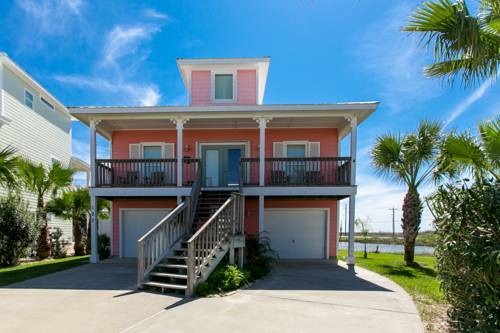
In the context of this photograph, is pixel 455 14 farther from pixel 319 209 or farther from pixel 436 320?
pixel 319 209

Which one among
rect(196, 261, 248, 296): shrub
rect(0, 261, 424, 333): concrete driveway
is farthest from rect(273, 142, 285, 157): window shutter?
rect(196, 261, 248, 296): shrub

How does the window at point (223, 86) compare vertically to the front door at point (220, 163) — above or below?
above

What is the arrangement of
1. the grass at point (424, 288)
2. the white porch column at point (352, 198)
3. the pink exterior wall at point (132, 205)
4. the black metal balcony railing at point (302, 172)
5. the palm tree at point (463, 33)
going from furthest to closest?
the pink exterior wall at point (132, 205) → the black metal balcony railing at point (302, 172) → the white porch column at point (352, 198) → the grass at point (424, 288) → the palm tree at point (463, 33)

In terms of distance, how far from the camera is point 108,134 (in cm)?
1213

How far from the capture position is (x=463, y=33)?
12.7 ft

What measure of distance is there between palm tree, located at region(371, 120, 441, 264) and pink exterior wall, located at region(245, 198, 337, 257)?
2.54 m

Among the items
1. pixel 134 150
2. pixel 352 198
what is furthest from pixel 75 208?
pixel 352 198

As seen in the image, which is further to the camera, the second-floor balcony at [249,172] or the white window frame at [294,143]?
the white window frame at [294,143]

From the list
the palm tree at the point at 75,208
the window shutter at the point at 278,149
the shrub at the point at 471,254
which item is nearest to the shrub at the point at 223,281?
the shrub at the point at 471,254

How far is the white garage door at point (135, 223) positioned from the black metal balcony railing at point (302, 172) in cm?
421

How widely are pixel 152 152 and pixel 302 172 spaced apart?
658 centimetres

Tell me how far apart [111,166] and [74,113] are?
2.27 metres

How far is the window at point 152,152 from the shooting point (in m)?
12.1

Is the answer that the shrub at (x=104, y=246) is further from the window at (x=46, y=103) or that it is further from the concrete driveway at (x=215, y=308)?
the window at (x=46, y=103)
